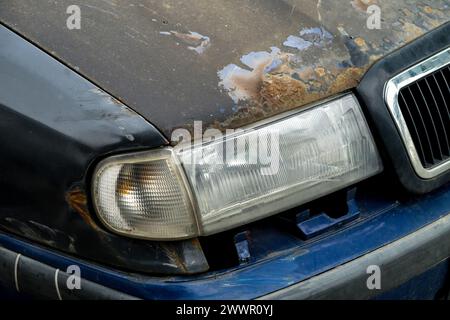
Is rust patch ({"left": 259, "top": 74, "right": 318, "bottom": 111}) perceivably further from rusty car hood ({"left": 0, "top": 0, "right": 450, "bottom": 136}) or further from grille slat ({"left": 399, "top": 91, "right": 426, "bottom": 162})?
grille slat ({"left": 399, "top": 91, "right": 426, "bottom": 162})

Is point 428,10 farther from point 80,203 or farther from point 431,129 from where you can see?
point 80,203

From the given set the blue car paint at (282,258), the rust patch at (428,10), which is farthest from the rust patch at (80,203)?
the rust patch at (428,10)

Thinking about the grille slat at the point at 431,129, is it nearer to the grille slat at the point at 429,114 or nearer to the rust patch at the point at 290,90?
the grille slat at the point at 429,114

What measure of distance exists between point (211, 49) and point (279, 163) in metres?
0.36

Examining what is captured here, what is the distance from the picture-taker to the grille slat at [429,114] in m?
2.00

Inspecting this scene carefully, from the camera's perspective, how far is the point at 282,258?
1802 millimetres

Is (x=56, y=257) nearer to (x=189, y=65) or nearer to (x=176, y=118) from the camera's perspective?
(x=176, y=118)

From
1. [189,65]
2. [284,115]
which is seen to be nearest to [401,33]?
[284,115]

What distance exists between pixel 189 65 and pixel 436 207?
840 millimetres

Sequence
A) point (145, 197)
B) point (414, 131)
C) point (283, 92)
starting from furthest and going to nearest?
point (414, 131) → point (283, 92) → point (145, 197)

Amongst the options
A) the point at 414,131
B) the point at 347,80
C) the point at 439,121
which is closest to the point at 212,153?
the point at 347,80

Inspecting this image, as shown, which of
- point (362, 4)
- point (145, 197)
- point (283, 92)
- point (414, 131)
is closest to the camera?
point (145, 197)

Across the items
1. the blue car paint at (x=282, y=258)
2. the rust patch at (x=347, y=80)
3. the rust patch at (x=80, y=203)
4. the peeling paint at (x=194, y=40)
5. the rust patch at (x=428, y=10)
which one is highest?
the rust patch at (x=428, y=10)

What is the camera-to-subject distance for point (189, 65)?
1.82 m
